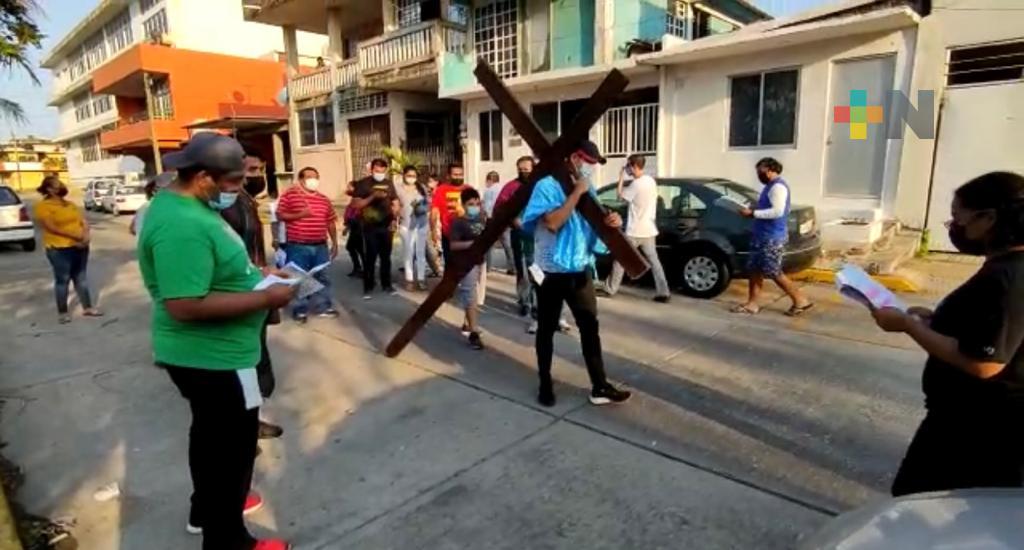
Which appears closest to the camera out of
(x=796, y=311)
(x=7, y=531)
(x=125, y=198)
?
(x=7, y=531)

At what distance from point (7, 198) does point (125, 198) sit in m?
9.04

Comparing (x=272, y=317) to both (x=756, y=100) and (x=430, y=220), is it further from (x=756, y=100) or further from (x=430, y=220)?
(x=756, y=100)

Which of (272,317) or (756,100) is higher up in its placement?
(756,100)

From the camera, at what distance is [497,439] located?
3.48 meters

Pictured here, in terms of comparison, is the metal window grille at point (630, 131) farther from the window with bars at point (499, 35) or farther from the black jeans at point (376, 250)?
the black jeans at point (376, 250)

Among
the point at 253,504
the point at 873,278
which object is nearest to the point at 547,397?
the point at 253,504

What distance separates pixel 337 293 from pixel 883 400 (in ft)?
20.2

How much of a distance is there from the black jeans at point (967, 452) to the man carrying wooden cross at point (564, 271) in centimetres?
210

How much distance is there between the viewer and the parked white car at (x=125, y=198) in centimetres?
2147

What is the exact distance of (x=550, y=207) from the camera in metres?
3.66

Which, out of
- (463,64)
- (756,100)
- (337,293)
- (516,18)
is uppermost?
(516,18)

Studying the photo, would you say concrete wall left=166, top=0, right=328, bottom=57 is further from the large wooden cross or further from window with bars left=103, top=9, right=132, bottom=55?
the large wooden cross

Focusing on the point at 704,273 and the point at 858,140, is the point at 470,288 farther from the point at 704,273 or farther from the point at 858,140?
the point at 858,140

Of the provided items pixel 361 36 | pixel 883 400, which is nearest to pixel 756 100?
pixel 883 400
